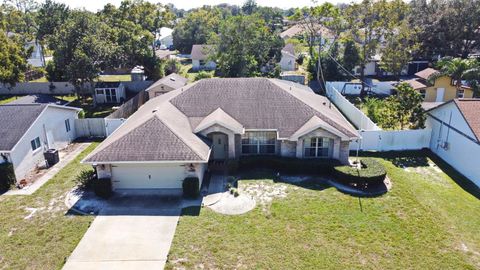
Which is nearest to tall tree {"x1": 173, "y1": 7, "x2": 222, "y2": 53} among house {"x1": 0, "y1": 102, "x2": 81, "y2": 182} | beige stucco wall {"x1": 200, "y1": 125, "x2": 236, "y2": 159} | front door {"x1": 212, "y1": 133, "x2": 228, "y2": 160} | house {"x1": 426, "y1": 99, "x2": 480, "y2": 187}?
house {"x1": 0, "y1": 102, "x2": 81, "y2": 182}

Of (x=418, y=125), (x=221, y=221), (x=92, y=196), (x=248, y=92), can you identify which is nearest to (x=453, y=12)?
(x=418, y=125)

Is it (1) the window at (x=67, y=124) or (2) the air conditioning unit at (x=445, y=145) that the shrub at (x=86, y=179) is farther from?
(2) the air conditioning unit at (x=445, y=145)

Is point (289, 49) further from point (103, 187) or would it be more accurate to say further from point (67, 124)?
point (103, 187)

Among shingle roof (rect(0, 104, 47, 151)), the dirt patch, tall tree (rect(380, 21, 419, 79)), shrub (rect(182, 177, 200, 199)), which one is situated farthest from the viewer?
tall tree (rect(380, 21, 419, 79))

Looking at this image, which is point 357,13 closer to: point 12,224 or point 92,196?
point 92,196

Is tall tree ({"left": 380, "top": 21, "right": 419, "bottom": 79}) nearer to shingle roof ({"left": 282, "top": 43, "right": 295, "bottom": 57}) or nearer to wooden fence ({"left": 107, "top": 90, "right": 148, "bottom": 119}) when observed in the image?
shingle roof ({"left": 282, "top": 43, "right": 295, "bottom": 57})

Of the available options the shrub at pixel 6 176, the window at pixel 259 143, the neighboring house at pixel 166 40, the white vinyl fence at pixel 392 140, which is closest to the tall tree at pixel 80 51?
the shrub at pixel 6 176

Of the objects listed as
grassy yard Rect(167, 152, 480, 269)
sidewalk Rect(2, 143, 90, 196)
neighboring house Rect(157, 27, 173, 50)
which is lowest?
grassy yard Rect(167, 152, 480, 269)
